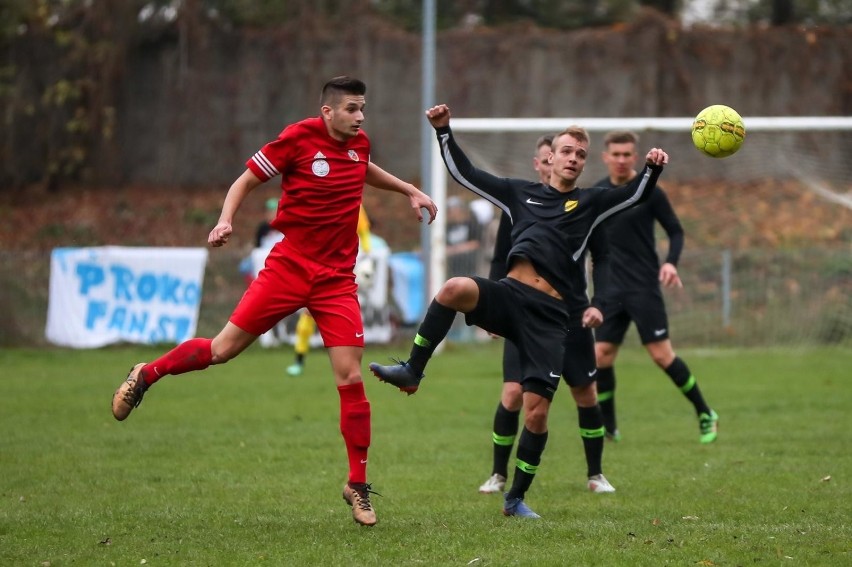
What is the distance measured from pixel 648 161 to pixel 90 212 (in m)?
20.4

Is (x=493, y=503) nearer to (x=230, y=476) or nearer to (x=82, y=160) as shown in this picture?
(x=230, y=476)

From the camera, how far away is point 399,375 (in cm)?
670

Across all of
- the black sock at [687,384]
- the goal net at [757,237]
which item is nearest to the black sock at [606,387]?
the black sock at [687,384]

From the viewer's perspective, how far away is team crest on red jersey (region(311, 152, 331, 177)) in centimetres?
700

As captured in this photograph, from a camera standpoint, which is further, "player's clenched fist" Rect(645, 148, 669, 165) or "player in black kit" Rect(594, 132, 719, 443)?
"player in black kit" Rect(594, 132, 719, 443)

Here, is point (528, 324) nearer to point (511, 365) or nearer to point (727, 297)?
point (511, 365)

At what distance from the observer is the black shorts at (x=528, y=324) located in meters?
6.90

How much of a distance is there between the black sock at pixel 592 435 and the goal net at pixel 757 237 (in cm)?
896


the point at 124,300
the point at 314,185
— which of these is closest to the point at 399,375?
the point at 314,185

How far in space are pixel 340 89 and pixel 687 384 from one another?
14.7 feet

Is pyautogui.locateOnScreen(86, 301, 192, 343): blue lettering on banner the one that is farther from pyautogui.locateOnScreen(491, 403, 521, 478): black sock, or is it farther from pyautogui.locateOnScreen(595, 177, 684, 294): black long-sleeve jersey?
pyautogui.locateOnScreen(491, 403, 521, 478): black sock

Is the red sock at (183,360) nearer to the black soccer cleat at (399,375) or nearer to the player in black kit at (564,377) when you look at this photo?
the black soccer cleat at (399,375)

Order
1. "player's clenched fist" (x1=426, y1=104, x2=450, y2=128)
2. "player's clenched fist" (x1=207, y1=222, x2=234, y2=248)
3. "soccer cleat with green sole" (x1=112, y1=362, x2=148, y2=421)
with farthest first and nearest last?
1. "player's clenched fist" (x1=426, y1=104, x2=450, y2=128)
2. "soccer cleat with green sole" (x1=112, y1=362, x2=148, y2=421)
3. "player's clenched fist" (x1=207, y1=222, x2=234, y2=248)

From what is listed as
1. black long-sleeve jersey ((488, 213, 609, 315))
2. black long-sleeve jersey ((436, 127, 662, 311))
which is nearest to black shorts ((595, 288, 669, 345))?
black long-sleeve jersey ((488, 213, 609, 315))
